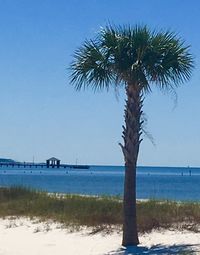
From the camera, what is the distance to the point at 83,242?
17703 millimetres

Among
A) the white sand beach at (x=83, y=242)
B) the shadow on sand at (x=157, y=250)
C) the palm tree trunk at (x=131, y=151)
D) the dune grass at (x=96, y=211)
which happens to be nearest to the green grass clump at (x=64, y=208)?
the dune grass at (x=96, y=211)

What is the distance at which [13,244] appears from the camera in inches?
716

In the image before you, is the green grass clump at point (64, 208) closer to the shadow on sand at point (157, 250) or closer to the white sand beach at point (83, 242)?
the white sand beach at point (83, 242)

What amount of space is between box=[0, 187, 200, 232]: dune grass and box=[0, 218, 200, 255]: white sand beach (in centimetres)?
68

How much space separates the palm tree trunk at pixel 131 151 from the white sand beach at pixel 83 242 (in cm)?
46

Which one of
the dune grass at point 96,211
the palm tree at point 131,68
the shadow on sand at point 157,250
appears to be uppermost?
the palm tree at point 131,68

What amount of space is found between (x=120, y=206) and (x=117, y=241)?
481 centimetres

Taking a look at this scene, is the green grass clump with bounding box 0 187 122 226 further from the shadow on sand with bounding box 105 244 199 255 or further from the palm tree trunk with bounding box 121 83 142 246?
the shadow on sand with bounding box 105 244 199 255

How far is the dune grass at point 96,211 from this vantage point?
19.2 meters

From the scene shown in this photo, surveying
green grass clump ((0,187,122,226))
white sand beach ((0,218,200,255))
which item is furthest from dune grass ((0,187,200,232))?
white sand beach ((0,218,200,255))

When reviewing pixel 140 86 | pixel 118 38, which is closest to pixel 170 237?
pixel 140 86

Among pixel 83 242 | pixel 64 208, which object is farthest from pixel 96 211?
pixel 83 242

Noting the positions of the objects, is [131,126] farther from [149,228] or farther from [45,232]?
[45,232]

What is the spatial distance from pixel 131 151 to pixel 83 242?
300 cm
